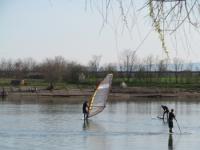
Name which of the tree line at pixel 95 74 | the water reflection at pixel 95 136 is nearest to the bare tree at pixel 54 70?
the tree line at pixel 95 74

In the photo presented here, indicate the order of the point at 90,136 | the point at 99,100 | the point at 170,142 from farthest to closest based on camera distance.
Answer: the point at 99,100 → the point at 90,136 → the point at 170,142

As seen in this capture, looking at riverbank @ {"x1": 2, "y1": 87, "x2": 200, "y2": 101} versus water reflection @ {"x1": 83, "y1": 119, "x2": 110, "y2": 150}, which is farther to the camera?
riverbank @ {"x1": 2, "y1": 87, "x2": 200, "y2": 101}

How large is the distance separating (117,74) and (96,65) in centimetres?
1599

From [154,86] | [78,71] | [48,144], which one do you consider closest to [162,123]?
[48,144]

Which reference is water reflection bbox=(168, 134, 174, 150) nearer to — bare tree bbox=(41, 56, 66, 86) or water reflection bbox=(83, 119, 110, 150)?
water reflection bbox=(83, 119, 110, 150)

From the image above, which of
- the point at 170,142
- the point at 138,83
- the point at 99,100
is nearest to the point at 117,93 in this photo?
the point at 138,83

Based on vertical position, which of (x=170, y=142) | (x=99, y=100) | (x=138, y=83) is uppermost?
(x=138, y=83)

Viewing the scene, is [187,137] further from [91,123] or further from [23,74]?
[23,74]

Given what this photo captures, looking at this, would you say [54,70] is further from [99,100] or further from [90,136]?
[90,136]

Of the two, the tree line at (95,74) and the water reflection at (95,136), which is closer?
the water reflection at (95,136)

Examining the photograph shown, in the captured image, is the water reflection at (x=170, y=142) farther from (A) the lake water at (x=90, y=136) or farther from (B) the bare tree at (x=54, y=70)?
(B) the bare tree at (x=54, y=70)

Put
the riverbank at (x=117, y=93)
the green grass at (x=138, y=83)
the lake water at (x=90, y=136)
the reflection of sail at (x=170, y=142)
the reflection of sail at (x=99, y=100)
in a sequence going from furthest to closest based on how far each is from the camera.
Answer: the green grass at (x=138, y=83)
the riverbank at (x=117, y=93)
the reflection of sail at (x=99, y=100)
the reflection of sail at (x=170, y=142)
the lake water at (x=90, y=136)

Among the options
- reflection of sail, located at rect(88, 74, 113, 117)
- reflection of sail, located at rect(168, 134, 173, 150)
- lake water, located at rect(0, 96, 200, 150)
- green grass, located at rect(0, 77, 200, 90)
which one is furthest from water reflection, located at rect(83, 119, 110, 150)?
green grass, located at rect(0, 77, 200, 90)

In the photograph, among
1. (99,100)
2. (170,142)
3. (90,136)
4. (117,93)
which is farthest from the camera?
(117,93)
